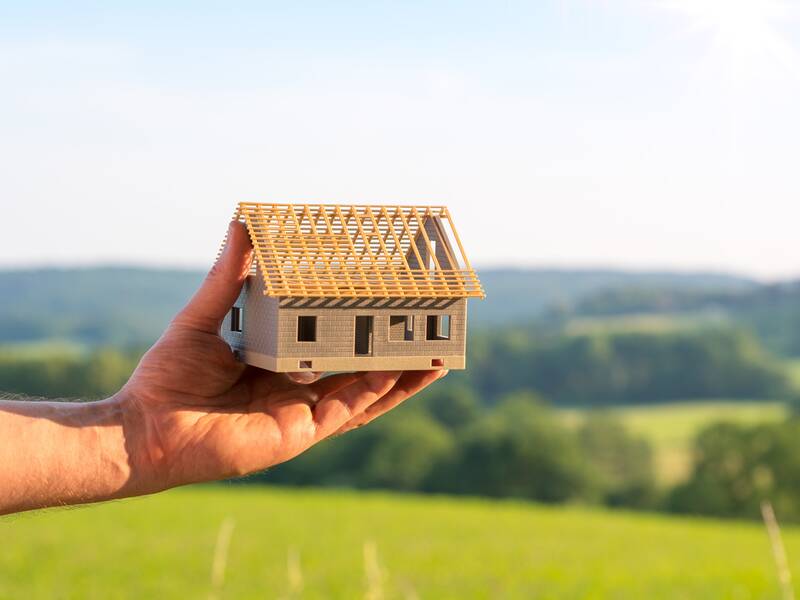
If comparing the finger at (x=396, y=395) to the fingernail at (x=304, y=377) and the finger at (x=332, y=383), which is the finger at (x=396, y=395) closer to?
the finger at (x=332, y=383)

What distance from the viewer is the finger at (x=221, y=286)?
388 centimetres

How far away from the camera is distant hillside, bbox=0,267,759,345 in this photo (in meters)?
80.1

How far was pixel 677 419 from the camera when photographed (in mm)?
65812

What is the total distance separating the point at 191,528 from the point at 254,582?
9078mm

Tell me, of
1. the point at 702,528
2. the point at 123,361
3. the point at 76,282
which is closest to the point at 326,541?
the point at 702,528

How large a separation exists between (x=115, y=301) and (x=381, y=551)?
6884 cm

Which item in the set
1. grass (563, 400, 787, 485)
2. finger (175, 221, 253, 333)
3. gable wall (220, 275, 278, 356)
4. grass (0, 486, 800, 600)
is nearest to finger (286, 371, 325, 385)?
gable wall (220, 275, 278, 356)

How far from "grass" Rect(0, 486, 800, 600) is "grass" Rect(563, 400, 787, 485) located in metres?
21.5

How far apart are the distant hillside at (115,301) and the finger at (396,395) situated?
73.0 meters

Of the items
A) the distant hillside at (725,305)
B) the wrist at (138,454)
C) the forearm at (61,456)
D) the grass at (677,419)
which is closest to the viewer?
the forearm at (61,456)

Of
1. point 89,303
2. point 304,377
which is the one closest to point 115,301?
point 89,303

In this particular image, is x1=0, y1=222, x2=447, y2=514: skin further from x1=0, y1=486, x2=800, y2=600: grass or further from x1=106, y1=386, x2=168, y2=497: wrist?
x1=0, y1=486, x2=800, y2=600: grass

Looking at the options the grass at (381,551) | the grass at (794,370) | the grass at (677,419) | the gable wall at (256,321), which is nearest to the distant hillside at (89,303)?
the grass at (677,419)

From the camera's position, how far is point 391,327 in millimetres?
4086
